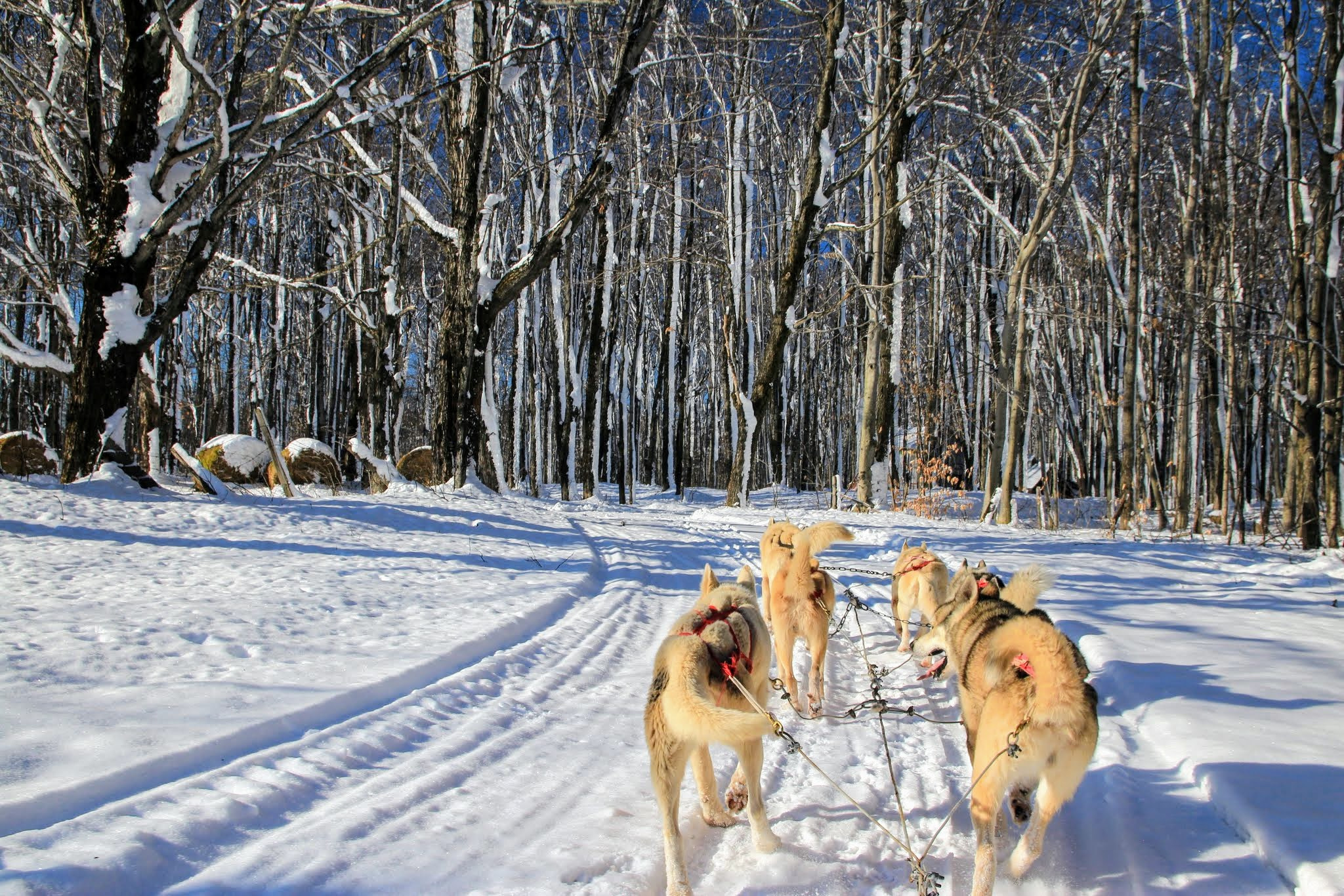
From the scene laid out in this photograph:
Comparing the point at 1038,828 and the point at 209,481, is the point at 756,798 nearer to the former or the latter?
the point at 1038,828

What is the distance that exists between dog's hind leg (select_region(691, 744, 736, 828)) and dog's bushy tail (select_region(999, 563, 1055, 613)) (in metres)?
1.80

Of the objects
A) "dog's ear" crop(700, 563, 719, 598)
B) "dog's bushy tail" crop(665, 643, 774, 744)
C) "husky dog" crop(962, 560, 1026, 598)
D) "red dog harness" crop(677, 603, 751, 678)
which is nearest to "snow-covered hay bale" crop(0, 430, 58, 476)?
"dog's ear" crop(700, 563, 719, 598)

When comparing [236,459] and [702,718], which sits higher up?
[236,459]

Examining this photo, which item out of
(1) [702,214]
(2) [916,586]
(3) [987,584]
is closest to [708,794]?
(3) [987,584]

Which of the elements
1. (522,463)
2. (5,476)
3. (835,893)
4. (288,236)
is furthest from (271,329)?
A: (835,893)

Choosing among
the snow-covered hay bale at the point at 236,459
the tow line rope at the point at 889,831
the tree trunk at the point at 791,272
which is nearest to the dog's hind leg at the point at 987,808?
the tow line rope at the point at 889,831

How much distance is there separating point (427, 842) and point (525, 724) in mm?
1187

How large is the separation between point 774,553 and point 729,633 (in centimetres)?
228

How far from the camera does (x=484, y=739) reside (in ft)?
11.5

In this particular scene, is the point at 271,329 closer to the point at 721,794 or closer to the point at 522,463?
the point at 522,463

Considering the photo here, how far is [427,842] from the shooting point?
2.56m

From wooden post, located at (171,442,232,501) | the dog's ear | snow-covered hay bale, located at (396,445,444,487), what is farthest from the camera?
snow-covered hay bale, located at (396,445,444,487)

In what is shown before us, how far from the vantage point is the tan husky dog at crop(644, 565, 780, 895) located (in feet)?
7.55

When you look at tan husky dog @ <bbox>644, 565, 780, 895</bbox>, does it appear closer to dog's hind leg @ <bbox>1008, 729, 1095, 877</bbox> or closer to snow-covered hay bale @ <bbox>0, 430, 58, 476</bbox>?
dog's hind leg @ <bbox>1008, 729, 1095, 877</bbox>
